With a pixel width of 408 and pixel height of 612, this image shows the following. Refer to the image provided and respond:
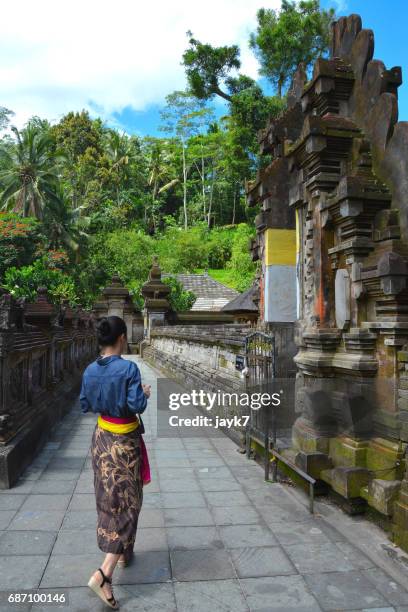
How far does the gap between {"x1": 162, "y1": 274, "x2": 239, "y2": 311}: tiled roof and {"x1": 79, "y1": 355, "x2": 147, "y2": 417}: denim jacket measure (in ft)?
89.3

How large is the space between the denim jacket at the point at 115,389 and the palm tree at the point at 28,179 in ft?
121

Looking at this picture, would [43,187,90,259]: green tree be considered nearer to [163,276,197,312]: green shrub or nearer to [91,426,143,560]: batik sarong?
[163,276,197,312]: green shrub

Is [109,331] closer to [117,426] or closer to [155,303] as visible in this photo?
[117,426]

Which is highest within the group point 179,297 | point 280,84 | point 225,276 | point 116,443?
point 280,84

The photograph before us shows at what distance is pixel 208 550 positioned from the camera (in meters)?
3.71

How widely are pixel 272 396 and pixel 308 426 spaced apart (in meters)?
0.82

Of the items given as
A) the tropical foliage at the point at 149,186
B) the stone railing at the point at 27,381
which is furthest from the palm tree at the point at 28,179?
the stone railing at the point at 27,381

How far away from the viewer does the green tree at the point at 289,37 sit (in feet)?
90.7

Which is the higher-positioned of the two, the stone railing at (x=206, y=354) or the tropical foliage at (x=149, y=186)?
the tropical foliage at (x=149, y=186)

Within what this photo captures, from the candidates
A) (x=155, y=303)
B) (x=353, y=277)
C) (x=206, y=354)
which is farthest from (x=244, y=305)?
(x=353, y=277)

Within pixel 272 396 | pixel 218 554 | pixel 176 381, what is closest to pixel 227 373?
pixel 272 396

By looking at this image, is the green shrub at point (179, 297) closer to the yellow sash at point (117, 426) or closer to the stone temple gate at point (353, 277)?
the stone temple gate at point (353, 277)

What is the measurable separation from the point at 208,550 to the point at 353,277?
2499mm

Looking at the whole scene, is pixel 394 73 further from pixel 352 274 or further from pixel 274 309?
pixel 274 309
